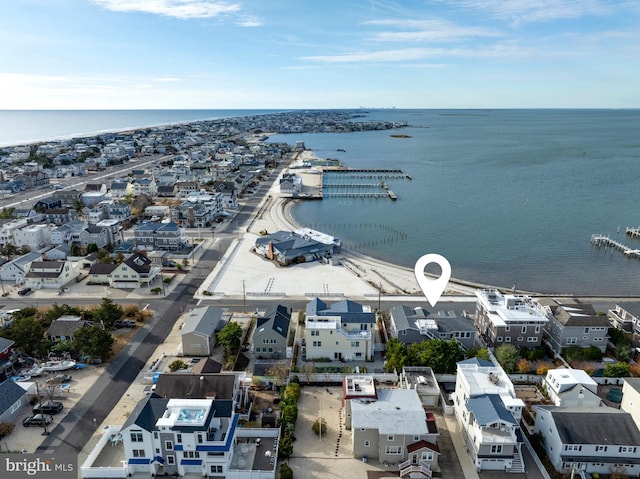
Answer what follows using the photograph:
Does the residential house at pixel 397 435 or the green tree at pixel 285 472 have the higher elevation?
the residential house at pixel 397 435

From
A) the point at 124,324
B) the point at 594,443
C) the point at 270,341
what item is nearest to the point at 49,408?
the point at 124,324

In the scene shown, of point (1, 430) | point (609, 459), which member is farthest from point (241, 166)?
point (609, 459)

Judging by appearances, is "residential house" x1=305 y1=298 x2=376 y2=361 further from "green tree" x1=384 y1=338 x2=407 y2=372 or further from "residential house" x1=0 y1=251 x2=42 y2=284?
"residential house" x1=0 y1=251 x2=42 y2=284

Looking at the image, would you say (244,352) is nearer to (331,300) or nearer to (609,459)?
(331,300)

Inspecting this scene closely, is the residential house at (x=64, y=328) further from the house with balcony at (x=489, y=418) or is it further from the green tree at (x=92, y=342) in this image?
the house with balcony at (x=489, y=418)

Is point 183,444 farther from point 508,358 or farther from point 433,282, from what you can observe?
point 508,358

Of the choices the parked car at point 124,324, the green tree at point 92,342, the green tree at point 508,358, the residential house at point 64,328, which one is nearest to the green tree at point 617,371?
the green tree at point 508,358
